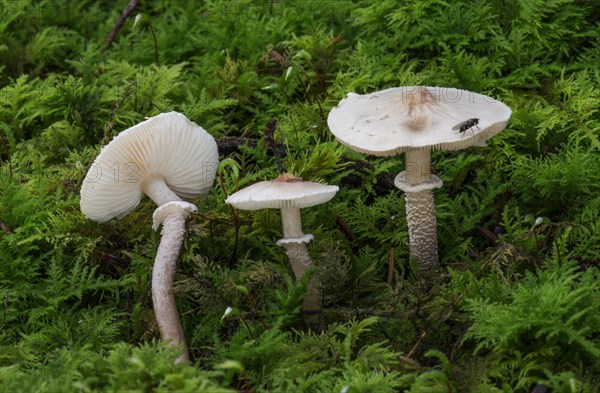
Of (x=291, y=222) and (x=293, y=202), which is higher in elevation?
(x=293, y=202)

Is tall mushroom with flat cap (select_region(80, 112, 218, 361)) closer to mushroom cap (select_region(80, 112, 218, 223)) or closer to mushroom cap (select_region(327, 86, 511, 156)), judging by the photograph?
mushroom cap (select_region(80, 112, 218, 223))

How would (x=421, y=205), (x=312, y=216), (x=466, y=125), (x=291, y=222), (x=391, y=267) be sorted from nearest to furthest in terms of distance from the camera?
(x=466, y=125) < (x=291, y=222) < (x=421, y=205) < (x=391, y=267) < (x=312, y=216)

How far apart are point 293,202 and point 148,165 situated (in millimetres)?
814

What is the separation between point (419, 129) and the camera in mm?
2963

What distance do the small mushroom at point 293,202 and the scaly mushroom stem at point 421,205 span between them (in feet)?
1.33

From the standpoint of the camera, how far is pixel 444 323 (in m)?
3.10

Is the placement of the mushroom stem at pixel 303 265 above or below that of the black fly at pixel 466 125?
below

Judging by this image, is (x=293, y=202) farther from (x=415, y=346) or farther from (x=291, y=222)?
(x=415, y=346)

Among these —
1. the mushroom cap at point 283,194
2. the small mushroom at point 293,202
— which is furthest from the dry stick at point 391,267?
the mushroom cap at point 283,194

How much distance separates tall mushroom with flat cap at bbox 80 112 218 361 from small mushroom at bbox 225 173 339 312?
47 cm

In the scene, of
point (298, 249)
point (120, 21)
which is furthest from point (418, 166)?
point (120, 21)

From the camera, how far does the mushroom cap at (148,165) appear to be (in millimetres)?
3232

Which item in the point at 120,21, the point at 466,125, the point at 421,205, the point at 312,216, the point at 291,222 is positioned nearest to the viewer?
the point at 466,125

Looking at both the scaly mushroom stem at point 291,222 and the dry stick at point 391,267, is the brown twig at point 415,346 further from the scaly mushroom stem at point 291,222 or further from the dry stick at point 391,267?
the scaly mushroom stem at point 291,222
